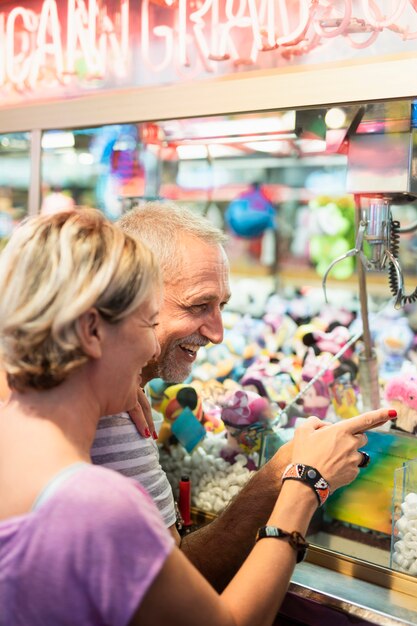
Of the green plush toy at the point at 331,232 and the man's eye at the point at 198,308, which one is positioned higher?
the green plush toy at the point at 331,232

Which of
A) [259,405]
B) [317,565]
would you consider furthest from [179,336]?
[317,565]

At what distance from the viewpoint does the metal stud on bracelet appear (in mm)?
1164

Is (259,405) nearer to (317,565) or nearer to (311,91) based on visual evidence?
(317,565)

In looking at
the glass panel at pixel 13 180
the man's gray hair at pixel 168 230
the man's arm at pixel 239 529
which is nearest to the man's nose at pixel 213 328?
the man's gray hair at pixel 168 230

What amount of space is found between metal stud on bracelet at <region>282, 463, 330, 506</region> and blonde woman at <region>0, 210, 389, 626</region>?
0.05 metres

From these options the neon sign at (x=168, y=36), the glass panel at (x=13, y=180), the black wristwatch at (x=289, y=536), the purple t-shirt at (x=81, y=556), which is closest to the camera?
the purple t-shirt at (x=81, y=556)

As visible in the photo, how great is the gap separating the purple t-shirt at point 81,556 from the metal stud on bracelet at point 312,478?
0.36 m

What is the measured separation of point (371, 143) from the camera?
5.48 ft

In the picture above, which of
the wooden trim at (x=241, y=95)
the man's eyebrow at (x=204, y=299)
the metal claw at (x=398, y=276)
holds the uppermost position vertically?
the wooden trim at (x=241, y=95)

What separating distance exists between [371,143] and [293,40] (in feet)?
1.00

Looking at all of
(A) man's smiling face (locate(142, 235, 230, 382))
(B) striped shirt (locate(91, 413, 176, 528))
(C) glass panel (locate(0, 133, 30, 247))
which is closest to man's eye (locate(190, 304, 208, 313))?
(A) man's smiling face (locate(142, 235, 230, 382))

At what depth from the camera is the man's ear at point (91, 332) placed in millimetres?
952

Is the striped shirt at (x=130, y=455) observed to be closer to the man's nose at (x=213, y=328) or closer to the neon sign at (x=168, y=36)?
the man's nose at (x=213, y=328)

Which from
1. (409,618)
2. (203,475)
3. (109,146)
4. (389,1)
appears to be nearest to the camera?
(409,618)
